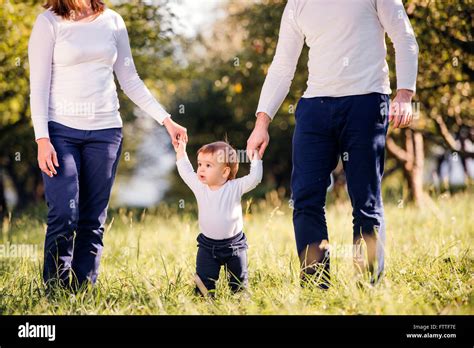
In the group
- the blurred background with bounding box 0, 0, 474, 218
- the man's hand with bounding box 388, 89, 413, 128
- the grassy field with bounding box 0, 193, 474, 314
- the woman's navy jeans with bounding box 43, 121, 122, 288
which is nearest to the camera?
the grassy field with bounding box 0, 193, 474, 314

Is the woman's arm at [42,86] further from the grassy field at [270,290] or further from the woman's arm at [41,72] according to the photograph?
the grassy field at [270,290]

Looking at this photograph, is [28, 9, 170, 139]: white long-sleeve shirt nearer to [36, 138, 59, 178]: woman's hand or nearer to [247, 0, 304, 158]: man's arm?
[36, 138, 59, 178]: woman's hand

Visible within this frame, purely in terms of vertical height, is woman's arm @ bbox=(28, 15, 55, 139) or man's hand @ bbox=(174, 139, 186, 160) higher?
woman's arm @ bbox=(28, 15, 55, 139)

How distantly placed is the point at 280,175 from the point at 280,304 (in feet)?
50.2

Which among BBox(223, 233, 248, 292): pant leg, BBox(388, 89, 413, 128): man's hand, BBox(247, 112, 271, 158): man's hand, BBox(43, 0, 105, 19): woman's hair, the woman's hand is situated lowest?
BBox(223, 233, 248, 292): pant leg

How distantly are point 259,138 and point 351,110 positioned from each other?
24.8 inches

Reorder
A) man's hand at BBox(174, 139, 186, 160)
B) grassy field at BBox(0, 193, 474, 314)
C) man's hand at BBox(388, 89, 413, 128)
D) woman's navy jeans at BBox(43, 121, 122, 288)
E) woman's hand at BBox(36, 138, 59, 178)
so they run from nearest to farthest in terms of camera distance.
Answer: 1. grassy field at BBox(0, 193, 474, 314)
2. man's hand at BBox(388, 89, 413, 128)
3. woman's hand at BBox(36, 138, 59, 178)
4. woman's navy jeans at BBox(43, 121, 122, 288)
5. man's hand at BBox(174, 139, 186, 160)

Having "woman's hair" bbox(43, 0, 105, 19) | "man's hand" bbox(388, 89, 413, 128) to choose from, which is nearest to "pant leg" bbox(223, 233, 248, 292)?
"man's hand" bbox(388, 89, 413, 128)

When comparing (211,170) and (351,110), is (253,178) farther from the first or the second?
(351,110)

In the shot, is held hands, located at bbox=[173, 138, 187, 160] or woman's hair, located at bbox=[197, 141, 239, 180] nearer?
woman's hair, located at bbox=[197, 141, 239, 180]

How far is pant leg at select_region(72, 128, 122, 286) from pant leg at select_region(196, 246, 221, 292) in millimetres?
722

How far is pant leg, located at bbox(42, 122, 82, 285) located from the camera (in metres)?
4.01
